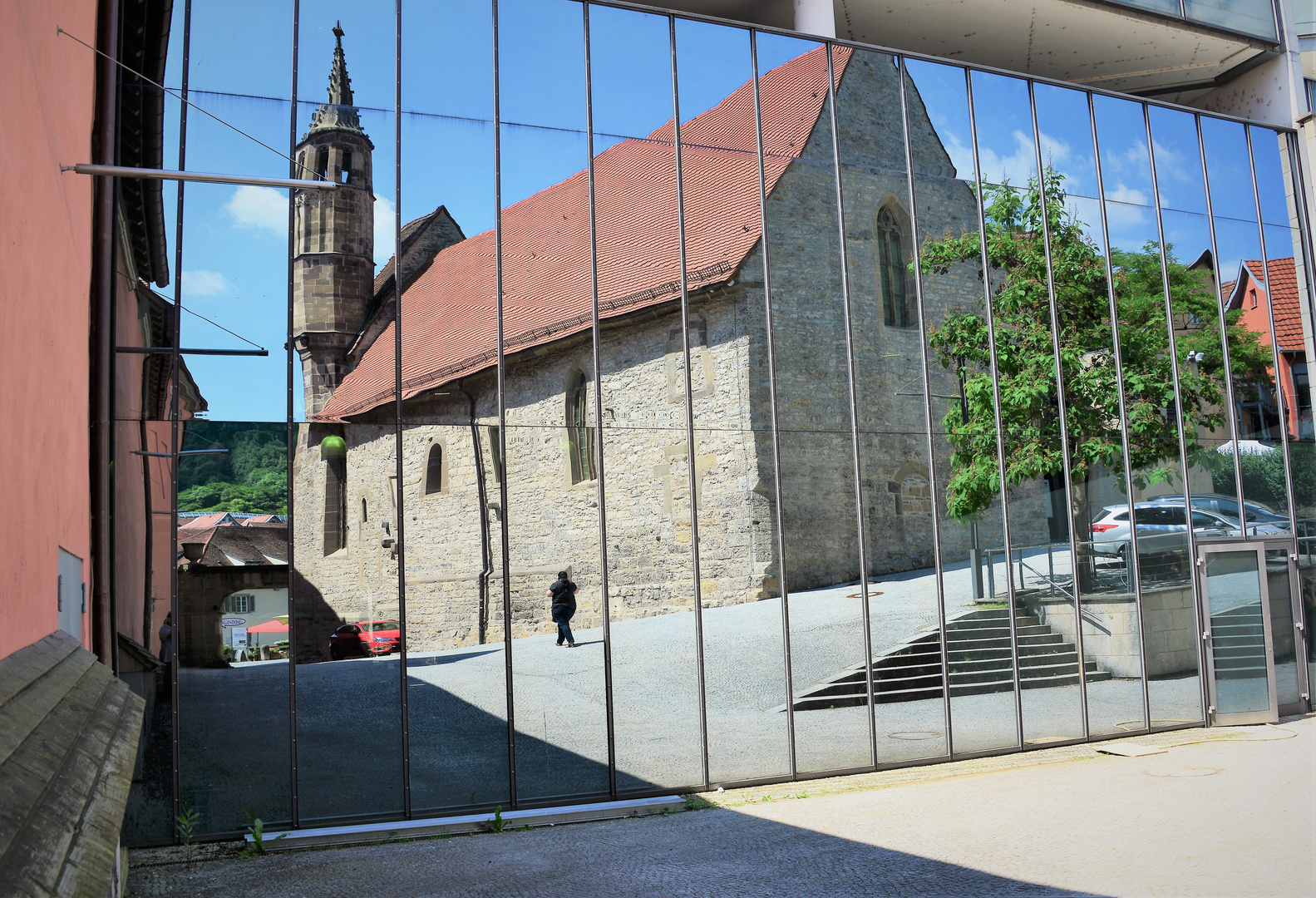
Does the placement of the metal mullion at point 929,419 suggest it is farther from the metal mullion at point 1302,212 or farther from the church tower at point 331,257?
the metal mullion at point 1302,212

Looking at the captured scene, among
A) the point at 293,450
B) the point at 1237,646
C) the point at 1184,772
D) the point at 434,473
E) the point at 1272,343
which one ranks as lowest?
the point at 1184,772

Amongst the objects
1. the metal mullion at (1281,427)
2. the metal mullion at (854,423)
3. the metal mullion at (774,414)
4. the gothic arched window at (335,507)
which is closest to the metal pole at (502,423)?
the gothic arched window at (335,507)

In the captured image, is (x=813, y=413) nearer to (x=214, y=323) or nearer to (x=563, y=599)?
(x=563, y=599)

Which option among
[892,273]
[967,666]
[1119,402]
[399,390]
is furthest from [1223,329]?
[399,390]

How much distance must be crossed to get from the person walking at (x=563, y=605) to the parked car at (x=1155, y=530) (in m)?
6.74

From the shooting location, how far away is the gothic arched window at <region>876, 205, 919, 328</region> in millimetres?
11516

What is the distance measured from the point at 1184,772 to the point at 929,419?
4295 mm

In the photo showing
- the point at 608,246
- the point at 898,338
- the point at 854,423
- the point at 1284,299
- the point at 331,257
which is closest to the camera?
the point at 331,257

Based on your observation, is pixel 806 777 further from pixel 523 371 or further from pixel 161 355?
pixel 161 355

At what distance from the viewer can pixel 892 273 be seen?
11734 mm

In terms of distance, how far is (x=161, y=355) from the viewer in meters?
8.16

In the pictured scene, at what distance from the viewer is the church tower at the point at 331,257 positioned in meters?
8.34

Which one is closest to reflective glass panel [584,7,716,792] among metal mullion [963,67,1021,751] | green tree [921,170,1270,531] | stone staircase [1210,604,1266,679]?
metal mullion [963,67,1021,751]

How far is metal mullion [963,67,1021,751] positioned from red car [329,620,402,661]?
5.91 metres
